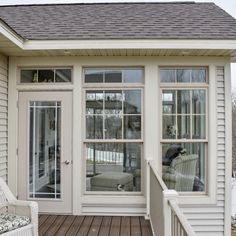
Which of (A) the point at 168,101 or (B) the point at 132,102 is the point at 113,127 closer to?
(B) the point at 132,102

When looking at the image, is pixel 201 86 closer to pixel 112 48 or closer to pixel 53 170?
pixel 112 48

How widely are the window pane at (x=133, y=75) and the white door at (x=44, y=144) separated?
970 millimetres

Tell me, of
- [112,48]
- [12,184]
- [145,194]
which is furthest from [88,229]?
[112,48]

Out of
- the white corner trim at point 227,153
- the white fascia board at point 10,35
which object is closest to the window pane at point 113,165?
the white corner trim at point 227,153

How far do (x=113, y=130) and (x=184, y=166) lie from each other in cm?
131

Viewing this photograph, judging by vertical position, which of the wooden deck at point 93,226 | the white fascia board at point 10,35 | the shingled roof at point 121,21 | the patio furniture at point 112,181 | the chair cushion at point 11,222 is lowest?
the wooden deck at point 93,226

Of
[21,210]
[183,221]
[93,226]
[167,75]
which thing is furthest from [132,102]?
[183,221]

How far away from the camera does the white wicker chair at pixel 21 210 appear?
3.64 m

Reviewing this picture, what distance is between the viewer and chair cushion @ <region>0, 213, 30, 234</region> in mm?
3492

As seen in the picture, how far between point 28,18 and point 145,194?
3683 millimetres

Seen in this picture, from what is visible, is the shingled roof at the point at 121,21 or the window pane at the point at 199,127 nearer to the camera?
the shingled roof at the point at 121,21

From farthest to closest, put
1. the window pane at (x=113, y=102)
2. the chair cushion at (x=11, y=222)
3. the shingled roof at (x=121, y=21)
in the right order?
the window pane at (x=113, y=102)
the shingled roof at (x=121, y=21)
the chair cushion at (x=11, y=222)

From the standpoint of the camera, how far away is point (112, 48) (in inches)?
203

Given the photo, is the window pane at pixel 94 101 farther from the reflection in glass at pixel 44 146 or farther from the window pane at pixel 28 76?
the window pane at pixel 28 76
